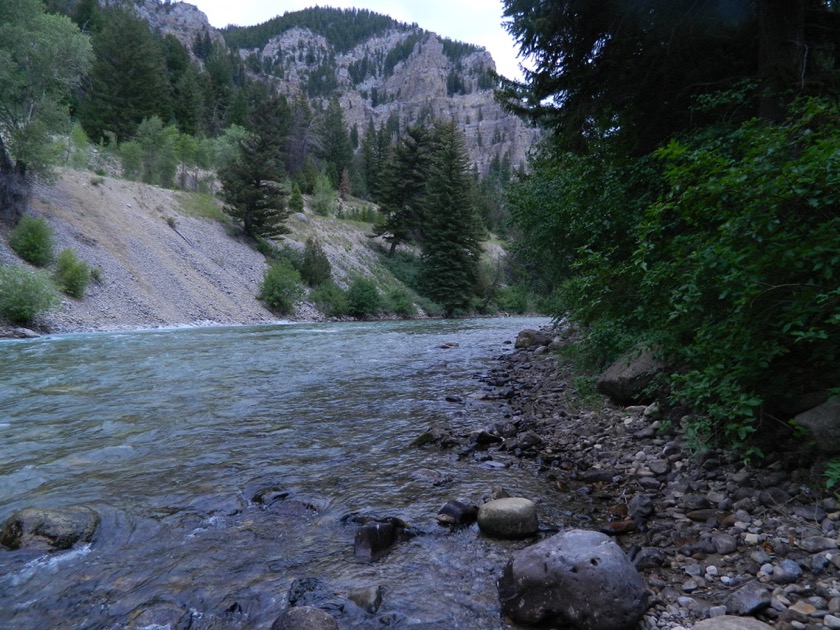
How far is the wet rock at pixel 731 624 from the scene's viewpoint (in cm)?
234

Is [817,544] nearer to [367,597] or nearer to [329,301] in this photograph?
[367,597]

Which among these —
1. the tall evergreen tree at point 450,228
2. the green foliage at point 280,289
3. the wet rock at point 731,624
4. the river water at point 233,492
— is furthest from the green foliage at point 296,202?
the wet rock at point 731,624

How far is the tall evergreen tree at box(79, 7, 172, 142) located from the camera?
4884 cm

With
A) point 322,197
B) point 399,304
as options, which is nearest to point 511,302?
point 399,304

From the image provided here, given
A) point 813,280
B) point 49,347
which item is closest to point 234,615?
point 813,280

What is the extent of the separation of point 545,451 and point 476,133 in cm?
20868

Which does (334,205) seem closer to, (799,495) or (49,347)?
(49,347)

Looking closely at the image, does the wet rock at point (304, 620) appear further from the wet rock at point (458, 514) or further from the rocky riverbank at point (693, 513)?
the rocky riverbank at point (693, 513)

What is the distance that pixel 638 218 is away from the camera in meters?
6.41

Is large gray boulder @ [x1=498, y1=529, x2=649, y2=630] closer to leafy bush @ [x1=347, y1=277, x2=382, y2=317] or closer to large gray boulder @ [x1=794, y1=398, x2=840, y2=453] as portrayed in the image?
large gray boulder @ [x1=794, y1=398, x2=840, y2=453]

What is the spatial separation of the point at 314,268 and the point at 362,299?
5.25 metres

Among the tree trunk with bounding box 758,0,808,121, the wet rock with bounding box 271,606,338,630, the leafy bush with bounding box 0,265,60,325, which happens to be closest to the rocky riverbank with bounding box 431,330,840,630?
the wet rock with bounding box 271,606,338,630

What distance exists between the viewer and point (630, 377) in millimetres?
6129

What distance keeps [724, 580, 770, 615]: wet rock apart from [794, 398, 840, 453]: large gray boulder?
1.20 m
